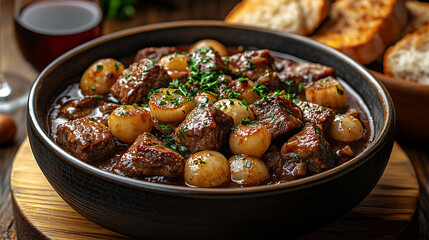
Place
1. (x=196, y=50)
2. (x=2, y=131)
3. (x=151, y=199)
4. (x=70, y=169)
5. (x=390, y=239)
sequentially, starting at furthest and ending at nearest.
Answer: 1. (x=2, y=131)
2. (x=196, y=50)
3. (x=390, y=239)
4. (x=70, y=169)
5. (x=151, y=199)

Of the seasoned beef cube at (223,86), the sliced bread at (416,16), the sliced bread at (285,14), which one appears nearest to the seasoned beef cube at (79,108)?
the seasoned beef cube at (223,86)

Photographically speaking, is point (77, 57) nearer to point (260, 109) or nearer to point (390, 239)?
point (260, 109)

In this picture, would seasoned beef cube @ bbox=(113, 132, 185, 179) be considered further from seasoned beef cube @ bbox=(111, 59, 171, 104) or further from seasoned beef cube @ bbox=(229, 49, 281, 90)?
seasoned beef cube @ bbox=(229, 49, 281, 90)

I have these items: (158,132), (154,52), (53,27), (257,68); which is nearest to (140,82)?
(158,132)

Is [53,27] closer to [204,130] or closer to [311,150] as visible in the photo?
[204,130]

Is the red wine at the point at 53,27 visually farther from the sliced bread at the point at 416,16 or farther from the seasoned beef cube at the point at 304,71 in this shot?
the sliced bread at the point at 416,16

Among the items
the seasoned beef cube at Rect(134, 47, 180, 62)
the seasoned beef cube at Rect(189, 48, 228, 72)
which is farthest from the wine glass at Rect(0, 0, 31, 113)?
the seasoned beef cube at Rect(189, 48, 228, 72)

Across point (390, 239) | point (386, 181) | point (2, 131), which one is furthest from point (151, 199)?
point (2, 131)
